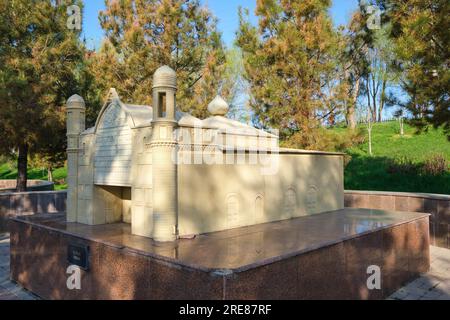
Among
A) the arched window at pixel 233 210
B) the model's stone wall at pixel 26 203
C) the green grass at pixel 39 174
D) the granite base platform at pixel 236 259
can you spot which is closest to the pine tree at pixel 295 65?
the granite base platform at pixel 236 259

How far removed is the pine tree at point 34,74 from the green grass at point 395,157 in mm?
14971

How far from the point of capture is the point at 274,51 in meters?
16.9

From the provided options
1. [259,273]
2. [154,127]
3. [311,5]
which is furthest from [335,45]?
[259,273]

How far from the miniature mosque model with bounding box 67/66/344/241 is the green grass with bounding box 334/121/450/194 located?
733 centimetres

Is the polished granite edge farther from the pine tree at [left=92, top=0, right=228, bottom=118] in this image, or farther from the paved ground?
the pine tree at [left=92, top=0, right=228, bottom=118]

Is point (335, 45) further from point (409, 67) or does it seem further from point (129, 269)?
point (129, 269)

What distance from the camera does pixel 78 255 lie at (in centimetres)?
816

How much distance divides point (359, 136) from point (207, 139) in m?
9.73

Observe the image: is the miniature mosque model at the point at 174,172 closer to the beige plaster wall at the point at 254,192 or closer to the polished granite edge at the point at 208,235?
the beige plaster wall at the point at 254,192

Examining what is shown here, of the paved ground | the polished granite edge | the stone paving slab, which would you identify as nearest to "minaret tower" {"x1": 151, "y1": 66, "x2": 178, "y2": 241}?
the polished granite edge

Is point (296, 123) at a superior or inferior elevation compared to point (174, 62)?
inferior

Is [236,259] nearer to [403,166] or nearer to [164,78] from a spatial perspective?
[164,78]

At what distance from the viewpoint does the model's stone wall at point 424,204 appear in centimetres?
1377

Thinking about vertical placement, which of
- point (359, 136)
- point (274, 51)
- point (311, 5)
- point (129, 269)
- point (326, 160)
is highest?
point (311, 5)
